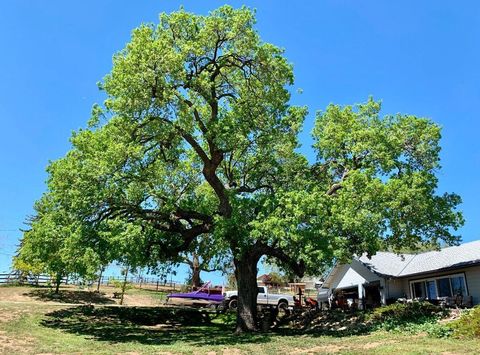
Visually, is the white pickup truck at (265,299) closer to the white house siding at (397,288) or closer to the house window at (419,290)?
the white house siding at (397,288)

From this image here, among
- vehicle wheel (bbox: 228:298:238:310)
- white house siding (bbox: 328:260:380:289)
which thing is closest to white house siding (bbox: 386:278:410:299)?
white house siding (bbox: 328:260:380:289)

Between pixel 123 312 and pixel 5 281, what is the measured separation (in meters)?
20.1

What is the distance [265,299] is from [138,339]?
57.9 ft

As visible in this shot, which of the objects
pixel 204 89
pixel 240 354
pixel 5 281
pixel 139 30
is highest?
pixel 139 30

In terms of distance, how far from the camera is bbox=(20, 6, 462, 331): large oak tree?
19.1 metres

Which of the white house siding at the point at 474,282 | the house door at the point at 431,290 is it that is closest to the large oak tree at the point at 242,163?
the white house siding at the point at 474,282

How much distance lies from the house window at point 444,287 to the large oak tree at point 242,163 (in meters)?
4.99

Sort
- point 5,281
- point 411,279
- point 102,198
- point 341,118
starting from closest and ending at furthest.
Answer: point 102,198 → point 341,118 → point 411,279 → point 5,281

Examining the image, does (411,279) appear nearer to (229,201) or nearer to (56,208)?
(229,201)

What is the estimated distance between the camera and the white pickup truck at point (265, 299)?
32.9 metres

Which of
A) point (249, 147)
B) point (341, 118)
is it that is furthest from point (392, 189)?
point (249, 147)

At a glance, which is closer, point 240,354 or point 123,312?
point 240,354

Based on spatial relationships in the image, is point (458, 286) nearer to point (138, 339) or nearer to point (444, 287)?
point (444, 287)

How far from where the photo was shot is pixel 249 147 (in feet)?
73.3
